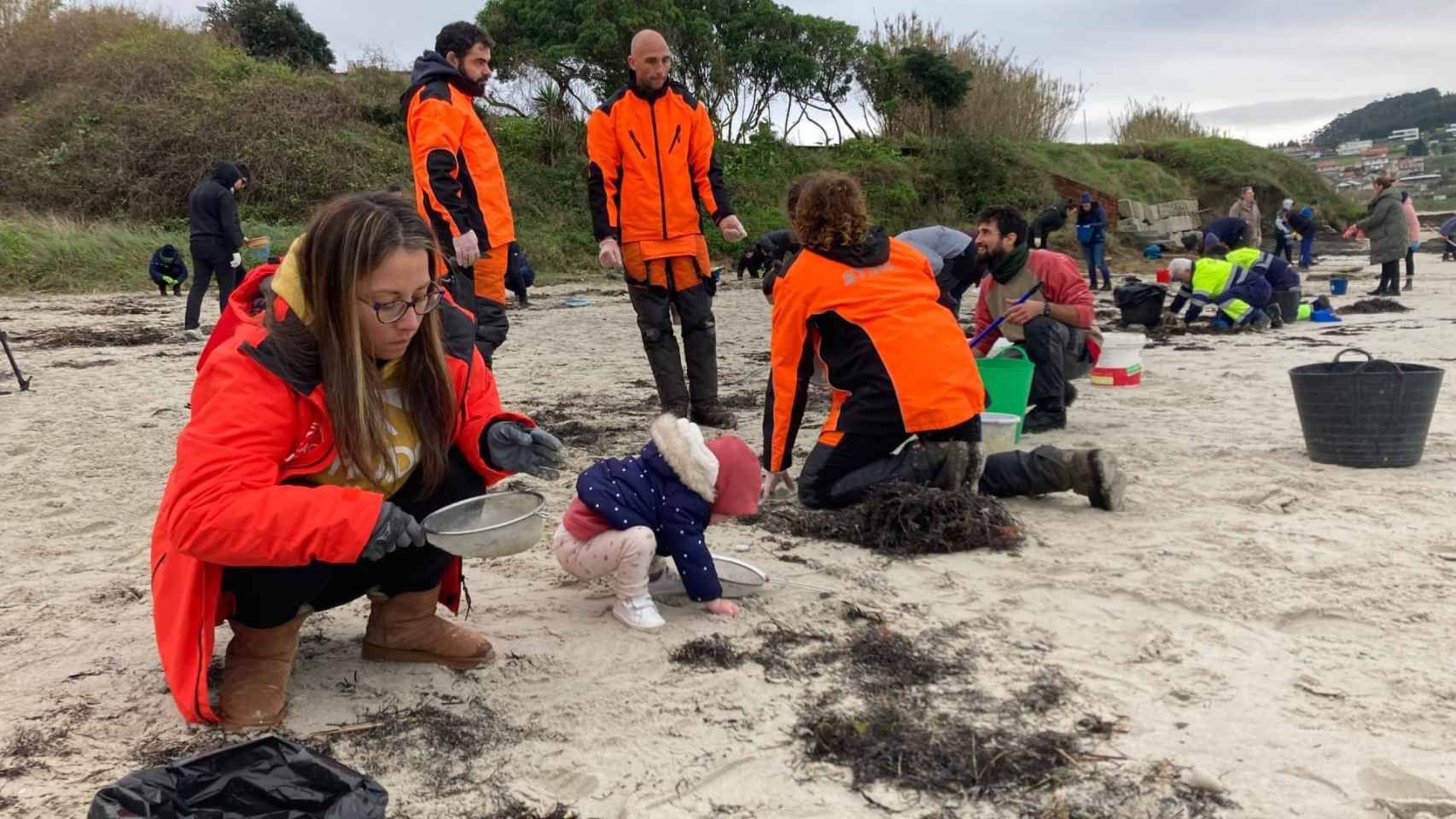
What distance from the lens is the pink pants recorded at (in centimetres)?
284

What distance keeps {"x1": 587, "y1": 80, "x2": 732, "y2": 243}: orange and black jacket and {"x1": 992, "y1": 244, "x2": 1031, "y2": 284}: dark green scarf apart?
4.97 feet

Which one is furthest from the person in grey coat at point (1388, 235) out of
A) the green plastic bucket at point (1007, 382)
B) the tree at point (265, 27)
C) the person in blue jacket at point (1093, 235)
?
the tree at point (265, 27)

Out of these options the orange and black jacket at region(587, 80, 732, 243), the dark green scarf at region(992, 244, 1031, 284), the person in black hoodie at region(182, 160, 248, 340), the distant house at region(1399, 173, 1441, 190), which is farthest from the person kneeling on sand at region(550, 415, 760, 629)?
the distant house at region(1399, 173, 1441, 190)

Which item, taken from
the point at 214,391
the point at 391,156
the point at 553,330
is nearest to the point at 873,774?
the point at 214,391

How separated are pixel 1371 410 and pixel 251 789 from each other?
14.7 ft

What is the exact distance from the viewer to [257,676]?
2.35 metres

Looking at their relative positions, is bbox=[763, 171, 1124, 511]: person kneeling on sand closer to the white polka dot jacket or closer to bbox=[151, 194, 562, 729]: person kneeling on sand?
the white polka dot jacket

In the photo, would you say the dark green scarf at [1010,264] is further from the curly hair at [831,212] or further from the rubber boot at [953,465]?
the rubber boot at [953,465]

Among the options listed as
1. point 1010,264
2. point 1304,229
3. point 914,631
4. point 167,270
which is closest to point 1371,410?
point 1010,264

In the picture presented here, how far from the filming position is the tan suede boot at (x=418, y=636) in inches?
103

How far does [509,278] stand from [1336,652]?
10301mm

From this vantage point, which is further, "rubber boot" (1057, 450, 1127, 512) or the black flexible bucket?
the black flexible bucket

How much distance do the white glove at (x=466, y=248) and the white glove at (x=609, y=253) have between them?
67 cm

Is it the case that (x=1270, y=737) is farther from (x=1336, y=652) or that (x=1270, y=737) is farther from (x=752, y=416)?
(x=752, y=416)
